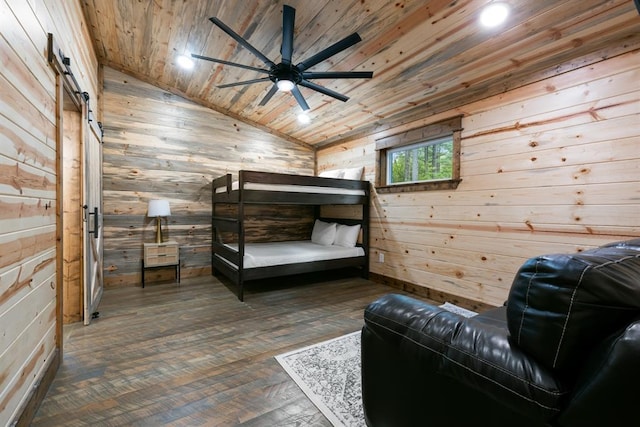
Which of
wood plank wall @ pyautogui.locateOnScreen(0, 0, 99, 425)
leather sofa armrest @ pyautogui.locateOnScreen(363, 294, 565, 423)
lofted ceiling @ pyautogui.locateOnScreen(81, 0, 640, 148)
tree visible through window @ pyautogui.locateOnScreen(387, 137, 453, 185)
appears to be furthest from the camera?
tree visible through window @ pyautogui.locateOnScreen(387, 137, 453, 185)

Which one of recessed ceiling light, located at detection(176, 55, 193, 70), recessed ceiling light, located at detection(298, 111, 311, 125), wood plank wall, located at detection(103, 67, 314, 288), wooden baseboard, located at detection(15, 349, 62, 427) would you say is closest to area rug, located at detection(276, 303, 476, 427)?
wooden baseboard, located at detection(15, 349, 62, 427)

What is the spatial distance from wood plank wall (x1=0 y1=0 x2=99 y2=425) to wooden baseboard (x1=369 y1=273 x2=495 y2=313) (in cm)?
339

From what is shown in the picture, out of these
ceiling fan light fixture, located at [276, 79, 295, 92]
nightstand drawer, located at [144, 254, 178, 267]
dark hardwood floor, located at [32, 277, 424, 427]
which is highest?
ceiling fan light fixture, located at [276, 79, 295, 92]

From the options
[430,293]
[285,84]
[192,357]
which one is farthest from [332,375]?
[285,84]

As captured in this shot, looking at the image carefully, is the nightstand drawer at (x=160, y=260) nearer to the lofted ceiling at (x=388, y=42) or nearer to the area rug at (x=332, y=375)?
the lofted ceiling at (x=388, y=42)

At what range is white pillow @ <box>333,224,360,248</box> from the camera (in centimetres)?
432

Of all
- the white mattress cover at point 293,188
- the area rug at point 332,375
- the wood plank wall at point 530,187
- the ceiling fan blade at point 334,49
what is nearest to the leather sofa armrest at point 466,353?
the area rug at point 332,375

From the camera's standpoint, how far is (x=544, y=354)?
2.56ft

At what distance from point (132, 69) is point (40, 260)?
3.27 meters

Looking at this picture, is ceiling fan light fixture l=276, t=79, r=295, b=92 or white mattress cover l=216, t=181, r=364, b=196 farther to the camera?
white mattress cover l=216, t=181, r=364, b=196

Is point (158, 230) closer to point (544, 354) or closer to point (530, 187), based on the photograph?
point (544, 354)

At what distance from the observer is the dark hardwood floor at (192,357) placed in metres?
1.52

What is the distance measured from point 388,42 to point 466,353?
8.33 ft

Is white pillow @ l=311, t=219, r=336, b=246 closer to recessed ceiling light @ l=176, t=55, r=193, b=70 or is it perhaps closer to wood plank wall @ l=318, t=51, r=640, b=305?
wood plank wall @ l=318, t=51, r=640, b=305
